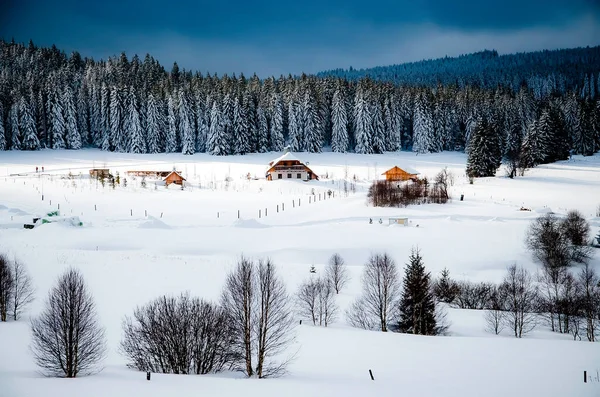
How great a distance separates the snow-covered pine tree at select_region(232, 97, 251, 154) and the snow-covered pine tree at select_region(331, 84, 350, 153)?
2270 centimetres

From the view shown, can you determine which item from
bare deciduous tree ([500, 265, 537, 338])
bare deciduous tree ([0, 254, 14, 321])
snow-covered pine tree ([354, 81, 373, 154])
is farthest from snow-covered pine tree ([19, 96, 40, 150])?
bare deciduous tree ([500, 265, 537, 338])

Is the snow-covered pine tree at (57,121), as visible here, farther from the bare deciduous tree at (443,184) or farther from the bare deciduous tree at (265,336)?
the bare deciduous tree at (265,336)

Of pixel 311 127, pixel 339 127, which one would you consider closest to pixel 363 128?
pixel 339 127

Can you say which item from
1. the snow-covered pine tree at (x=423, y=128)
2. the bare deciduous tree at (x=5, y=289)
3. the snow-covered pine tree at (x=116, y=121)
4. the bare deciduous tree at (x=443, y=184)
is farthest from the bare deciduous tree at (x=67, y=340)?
the snow-covered pine tree at (x=423, y=128)

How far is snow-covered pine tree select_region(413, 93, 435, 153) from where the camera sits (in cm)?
11800

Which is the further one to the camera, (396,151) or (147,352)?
(396,151)

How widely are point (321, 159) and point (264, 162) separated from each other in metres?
13.6

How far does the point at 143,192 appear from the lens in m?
69.6

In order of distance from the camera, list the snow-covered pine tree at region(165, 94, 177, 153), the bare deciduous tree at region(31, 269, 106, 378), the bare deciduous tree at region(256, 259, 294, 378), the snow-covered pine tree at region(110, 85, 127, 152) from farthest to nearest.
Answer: the snow-covered pine tree at region(110, 85, 127, 152), the snow-covered pine tree at region(165, 94, 177, 153), the bare deciduous tree at region(256, 259, 294, 378), the bare deciduous tree at region(31, 269, 106, 378)

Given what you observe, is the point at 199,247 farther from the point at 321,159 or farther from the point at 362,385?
the point at 321,159

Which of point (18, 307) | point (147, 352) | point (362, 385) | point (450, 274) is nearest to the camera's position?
point (362, 385)

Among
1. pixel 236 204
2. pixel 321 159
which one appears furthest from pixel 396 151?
pixel 236 204

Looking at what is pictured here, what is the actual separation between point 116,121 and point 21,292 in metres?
89.1

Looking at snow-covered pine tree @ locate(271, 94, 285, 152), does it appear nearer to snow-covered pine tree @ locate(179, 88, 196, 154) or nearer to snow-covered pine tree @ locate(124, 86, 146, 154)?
snow-covered pine tree @ locate(179, 88, 196, 154)
